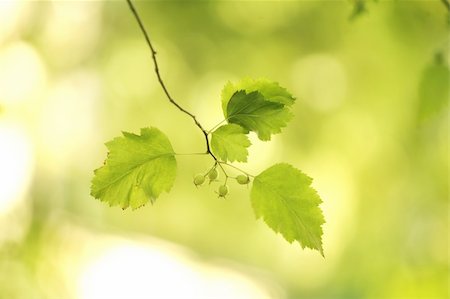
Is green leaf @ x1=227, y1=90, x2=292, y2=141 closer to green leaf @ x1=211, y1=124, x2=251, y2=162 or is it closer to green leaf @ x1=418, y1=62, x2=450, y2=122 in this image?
green leaf @ x1=211, y1=124, x2=251, y2=162

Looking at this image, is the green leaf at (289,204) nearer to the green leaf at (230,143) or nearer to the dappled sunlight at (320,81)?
the green leaf at (230,143)

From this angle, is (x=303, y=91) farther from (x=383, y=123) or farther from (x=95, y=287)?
(x=95, y=287)

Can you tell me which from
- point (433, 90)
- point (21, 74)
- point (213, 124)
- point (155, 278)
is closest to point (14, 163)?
point (21, 74)

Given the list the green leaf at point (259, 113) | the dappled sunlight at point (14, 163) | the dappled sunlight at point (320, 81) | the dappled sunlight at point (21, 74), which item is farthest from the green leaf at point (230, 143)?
the dappled sunlight at point (320, 81)

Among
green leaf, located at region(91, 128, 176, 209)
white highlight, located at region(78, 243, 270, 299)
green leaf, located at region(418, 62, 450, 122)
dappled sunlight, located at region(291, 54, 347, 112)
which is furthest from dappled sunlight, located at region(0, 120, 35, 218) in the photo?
green leaf, located at region(91, 128, 176, 209)

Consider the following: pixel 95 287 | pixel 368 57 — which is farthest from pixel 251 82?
pixel 368 57
